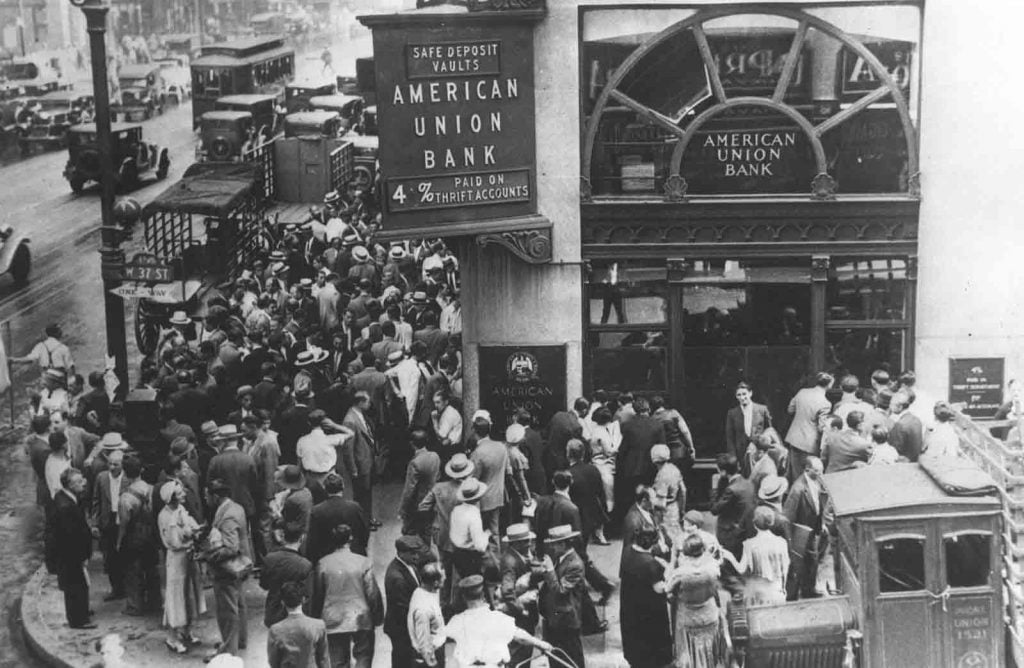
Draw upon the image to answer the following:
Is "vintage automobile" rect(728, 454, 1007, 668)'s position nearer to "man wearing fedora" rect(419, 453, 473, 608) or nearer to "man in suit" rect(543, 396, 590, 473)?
"man wearing fedora" rect(419, 453, 473, 608)

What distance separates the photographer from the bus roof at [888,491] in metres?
10.8

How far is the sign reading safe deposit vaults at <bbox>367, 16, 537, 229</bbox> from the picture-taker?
15133 millimetres

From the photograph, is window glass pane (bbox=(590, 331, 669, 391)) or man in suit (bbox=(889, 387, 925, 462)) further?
window glass pane (bbox=(590, 331, 669, 391))

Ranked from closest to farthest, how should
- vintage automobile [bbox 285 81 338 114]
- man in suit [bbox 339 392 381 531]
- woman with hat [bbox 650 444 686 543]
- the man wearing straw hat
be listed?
the man wearing straw hat, woman with hat [bbox 650 444 686 543], man in suit [bbox 339 392 381 531], vintage automobile [bbox 285 81 338 114]

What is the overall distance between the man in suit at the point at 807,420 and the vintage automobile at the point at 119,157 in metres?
23.0

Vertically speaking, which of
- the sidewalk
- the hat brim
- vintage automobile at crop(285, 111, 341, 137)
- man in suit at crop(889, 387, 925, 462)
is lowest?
the sidewalk

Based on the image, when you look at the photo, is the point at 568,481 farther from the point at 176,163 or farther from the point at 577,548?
the point at 176,163

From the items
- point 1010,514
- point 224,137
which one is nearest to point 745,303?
point 1010,514

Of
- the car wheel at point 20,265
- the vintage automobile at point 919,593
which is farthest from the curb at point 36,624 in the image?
the car wheel at point 20,265

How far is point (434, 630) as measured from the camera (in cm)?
1090

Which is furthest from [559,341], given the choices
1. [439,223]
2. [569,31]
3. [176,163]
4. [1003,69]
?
[176,163]

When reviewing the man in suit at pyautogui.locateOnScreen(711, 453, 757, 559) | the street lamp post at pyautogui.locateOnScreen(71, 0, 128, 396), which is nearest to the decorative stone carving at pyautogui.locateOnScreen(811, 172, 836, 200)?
the man in suit at pyautogui.locateOnScreen(711, 453, 757, 559)

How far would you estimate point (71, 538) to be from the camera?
528 inches

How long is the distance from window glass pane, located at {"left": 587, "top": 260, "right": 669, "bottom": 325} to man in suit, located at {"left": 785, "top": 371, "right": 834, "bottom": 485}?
6.28ft
